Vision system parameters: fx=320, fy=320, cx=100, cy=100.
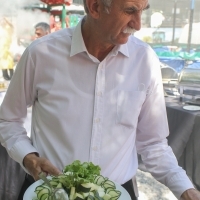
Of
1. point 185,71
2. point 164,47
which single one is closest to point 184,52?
point 164,47

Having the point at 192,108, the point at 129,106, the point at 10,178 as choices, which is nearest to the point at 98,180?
the point at 129,106

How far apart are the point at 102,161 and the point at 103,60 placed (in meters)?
0.33

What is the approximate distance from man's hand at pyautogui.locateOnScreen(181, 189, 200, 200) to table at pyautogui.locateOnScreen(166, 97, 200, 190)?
7.69 feet

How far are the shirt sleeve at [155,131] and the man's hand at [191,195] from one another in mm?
123

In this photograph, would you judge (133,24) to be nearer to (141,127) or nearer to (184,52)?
(141,127)

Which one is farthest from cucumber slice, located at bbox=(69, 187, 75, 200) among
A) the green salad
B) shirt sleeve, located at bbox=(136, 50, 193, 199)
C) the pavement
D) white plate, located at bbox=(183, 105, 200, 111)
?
white plate, located at bbox=(183, 105, 200, 111)

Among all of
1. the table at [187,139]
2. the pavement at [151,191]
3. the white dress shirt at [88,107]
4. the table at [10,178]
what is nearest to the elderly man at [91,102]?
the white dress shirt at [88,107]

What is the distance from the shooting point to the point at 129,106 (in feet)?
3.50

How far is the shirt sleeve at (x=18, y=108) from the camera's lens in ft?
3.47

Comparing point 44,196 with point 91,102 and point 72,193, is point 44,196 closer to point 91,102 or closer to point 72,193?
point 72,193

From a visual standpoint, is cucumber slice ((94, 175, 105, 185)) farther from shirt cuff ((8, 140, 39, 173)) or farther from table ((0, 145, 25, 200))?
table ((0, 145, 25, 200))

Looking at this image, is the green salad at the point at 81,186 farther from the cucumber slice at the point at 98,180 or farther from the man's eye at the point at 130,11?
the man's eye at the point at 130,11

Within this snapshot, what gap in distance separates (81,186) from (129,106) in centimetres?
38

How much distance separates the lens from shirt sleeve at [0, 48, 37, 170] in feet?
3.47
